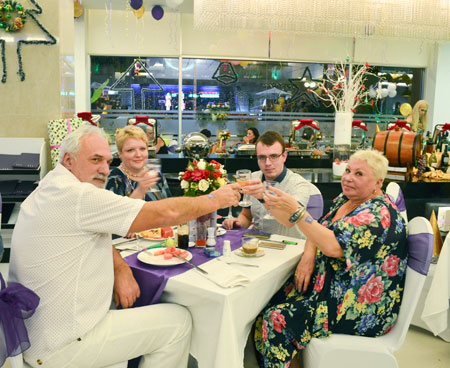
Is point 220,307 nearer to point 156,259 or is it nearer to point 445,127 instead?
point 156,259

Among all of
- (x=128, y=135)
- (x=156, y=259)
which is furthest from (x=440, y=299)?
(x=128, y=135)

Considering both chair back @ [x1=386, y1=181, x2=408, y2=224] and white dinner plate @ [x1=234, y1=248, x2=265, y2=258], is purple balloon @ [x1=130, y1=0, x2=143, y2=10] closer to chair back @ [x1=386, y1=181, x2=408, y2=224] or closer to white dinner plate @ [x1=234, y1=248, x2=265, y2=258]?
chair back @ [x1=386, y1=181, x2=408, y2=224]

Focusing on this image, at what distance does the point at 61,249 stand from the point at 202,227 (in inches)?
34.7

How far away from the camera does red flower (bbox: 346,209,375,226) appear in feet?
6.54

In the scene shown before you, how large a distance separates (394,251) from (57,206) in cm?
150

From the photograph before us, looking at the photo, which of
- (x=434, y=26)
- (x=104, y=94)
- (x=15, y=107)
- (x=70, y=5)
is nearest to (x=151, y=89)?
(x=104, y=94)

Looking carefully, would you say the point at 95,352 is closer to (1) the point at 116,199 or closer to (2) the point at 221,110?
(1) the point at 116,199

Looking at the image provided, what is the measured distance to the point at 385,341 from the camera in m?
2.06

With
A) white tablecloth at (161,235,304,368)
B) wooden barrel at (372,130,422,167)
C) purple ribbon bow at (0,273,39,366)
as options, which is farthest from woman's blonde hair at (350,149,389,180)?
wooden barrel at (372,130,422,167)

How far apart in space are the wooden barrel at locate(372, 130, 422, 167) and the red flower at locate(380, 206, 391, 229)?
276 centimetres

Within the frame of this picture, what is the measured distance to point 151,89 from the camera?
8953 mm

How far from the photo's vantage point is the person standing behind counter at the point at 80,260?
1699mm

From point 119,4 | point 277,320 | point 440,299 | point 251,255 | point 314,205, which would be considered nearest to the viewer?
point 277,320

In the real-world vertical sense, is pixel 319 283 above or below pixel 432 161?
below
